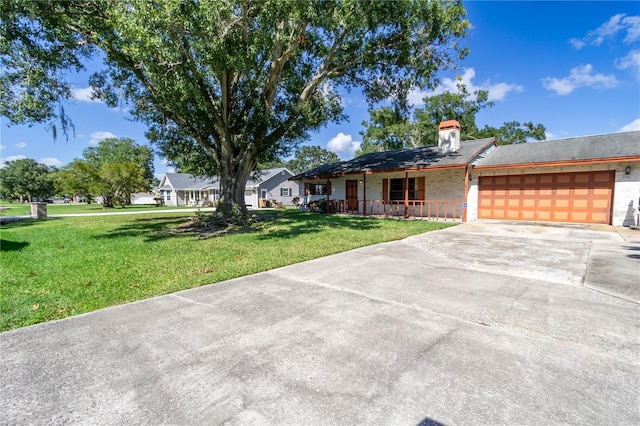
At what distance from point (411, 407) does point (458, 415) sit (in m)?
0.28

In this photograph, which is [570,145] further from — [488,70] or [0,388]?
[0,388]

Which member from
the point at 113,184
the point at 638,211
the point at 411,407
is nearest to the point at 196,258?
the point at 411,407

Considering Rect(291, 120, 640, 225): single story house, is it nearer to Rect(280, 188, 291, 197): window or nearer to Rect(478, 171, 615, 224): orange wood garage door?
Rect(478, 171, 615, 224): orange wood garage door

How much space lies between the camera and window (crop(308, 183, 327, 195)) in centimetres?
2195

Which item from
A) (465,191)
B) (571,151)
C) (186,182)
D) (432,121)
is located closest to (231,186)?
(465,191)

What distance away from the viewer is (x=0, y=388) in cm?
223

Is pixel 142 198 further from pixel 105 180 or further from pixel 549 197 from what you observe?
pixel 549 197

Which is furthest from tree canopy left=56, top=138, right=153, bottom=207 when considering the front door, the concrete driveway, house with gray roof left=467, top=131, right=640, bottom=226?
the concrete driveway

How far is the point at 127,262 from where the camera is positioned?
20.7 ft

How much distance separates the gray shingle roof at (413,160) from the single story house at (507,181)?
0.16ft

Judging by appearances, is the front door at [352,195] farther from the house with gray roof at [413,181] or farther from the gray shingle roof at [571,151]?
the gray shingle roof at [571,151]

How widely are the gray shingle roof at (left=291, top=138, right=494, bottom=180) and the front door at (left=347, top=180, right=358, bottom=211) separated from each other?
111 cm

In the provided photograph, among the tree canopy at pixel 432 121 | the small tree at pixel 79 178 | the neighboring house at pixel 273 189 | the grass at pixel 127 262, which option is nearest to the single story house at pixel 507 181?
the grass at pixel 127 262

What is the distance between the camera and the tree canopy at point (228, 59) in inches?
322
